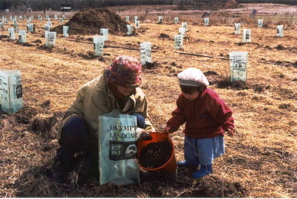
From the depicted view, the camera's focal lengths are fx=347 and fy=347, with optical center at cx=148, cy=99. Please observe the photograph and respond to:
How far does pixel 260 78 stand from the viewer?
695cm

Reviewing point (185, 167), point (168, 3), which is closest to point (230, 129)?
point (185, 167)

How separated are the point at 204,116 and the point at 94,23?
17581 millimetres

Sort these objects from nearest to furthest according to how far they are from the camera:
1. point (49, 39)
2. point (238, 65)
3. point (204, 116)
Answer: point (204, 116) < point (238, 65) < point (49, 39)

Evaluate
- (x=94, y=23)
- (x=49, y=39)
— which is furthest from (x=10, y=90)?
(x=94, y=23)

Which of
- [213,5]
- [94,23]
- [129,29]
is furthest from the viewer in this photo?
[213,5]

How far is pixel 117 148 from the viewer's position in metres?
2.51

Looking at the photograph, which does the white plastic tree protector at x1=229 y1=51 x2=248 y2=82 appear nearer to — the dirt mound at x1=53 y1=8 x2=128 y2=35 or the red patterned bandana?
the red patterned bandana

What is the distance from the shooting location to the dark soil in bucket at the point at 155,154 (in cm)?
282

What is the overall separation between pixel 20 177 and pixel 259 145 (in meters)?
2.39

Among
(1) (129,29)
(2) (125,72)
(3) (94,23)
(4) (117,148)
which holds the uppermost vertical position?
(3) (94,23)

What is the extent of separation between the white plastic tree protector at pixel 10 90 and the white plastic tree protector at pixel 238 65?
3.61m

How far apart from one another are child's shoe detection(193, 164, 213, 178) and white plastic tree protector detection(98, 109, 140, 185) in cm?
54

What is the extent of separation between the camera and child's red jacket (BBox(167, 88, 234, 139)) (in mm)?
2717

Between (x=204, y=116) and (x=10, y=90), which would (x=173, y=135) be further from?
(x=10, y=90)
